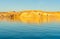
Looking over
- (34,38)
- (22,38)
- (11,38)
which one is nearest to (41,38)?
(34,38)

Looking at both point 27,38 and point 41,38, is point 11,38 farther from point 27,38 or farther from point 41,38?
point 41,38

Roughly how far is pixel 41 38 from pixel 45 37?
199 millimetres

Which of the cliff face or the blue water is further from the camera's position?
the cliff face

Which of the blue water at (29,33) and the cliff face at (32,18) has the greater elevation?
the cliff face at (32,18)

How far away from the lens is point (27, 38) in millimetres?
4684

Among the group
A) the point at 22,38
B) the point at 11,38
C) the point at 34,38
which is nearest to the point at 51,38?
the point at 34,38

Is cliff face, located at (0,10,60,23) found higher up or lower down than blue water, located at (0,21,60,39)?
higher up

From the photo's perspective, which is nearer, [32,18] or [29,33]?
[29,33]

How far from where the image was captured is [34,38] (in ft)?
15.4

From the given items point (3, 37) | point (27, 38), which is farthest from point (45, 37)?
point (3, 37)

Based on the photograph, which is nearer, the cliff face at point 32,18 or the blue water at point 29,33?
the blue water at point 29,33

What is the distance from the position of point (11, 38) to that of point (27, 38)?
0.43 metres

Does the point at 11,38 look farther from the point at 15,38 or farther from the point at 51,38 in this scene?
the point at 51,38

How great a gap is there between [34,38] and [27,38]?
19 cm
